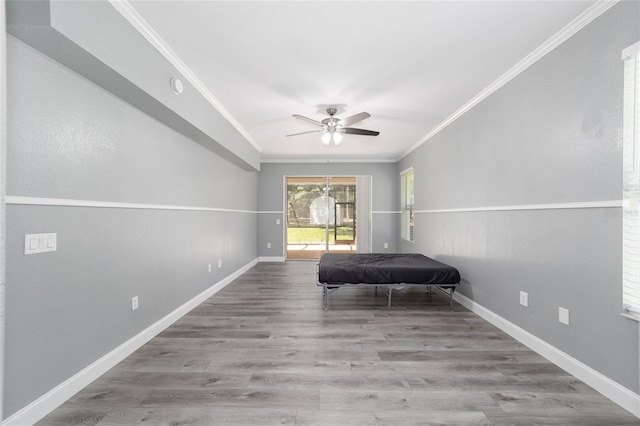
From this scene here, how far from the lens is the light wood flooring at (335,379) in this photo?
1.66 metres

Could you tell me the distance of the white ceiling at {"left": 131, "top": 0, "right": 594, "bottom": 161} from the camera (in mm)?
1960

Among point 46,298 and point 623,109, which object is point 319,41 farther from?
point 46,298

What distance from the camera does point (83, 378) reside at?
1896 millimetres

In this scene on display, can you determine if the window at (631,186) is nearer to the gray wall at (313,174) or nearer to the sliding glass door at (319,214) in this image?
the gray wall at (313,174)

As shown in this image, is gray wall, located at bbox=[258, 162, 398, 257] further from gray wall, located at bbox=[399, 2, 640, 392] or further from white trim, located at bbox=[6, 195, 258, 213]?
white trim, located at bbox=[6, 195, 258, 213]

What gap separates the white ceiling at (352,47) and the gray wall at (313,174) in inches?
133

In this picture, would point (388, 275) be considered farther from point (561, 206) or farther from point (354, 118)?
point (354, 118)

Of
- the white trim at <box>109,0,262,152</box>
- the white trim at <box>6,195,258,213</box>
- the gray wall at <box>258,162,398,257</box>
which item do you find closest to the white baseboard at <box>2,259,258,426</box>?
the white trim at <box>6,195,258,213</box>

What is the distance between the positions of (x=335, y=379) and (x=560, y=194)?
2.22 meters

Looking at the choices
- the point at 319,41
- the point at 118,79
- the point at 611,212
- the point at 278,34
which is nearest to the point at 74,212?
the point at 118,79

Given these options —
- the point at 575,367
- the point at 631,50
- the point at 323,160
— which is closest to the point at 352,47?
the point at 631,50

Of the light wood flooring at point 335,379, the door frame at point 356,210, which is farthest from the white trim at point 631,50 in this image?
the door frame at point 356,210

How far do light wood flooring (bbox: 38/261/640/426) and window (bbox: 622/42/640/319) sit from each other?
2.46ft

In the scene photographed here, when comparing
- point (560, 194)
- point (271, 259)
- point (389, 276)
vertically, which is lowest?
point (271, 259)
